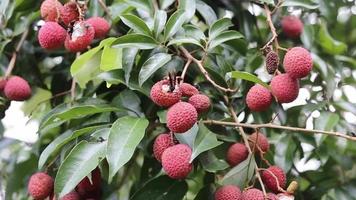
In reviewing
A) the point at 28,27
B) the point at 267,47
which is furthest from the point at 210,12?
the point at 28,27

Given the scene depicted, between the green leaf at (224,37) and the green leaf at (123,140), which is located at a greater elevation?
the green leaf at (224,37)

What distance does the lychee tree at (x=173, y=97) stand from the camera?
0.85m

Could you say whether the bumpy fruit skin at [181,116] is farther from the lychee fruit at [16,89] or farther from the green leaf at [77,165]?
the lychee fruit at [16,89]

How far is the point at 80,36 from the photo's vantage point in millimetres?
934

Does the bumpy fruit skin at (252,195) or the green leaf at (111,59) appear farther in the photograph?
the green leaf at (111,59)

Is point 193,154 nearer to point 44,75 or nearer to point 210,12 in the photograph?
point 210,12

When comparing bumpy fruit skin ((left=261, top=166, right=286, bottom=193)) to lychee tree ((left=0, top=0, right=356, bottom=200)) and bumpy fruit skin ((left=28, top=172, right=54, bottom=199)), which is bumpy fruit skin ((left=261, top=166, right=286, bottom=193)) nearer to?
lychee tree ((left=0, top=0, right=356, bottom=200))

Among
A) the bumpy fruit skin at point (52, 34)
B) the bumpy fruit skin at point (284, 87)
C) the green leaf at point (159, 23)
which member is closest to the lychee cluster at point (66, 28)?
the bumpy fruit skin at point (52, 34)

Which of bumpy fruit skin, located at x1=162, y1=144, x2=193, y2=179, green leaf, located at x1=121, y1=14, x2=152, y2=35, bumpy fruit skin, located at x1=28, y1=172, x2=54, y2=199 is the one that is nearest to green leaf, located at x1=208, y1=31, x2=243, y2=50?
green leaf, located at x1=121, y1=14, x2=152, y2=35

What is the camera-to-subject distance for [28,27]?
1229 mm

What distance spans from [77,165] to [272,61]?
0.34m

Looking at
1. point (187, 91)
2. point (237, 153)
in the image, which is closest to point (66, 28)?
point (187, 91)

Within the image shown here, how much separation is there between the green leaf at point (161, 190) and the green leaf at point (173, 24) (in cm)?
23

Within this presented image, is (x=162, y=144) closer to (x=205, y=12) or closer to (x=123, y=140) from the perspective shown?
(x=123, y=140)
